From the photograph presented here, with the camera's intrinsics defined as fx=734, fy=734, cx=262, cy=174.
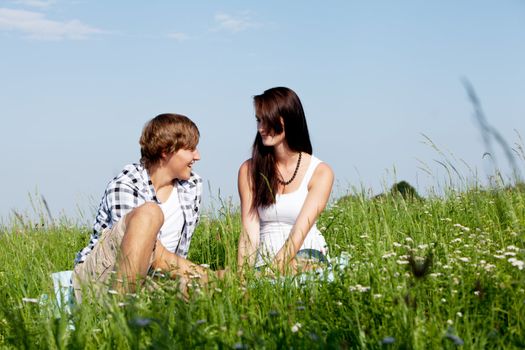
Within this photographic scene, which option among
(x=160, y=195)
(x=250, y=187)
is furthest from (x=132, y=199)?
(x=250, y=187)

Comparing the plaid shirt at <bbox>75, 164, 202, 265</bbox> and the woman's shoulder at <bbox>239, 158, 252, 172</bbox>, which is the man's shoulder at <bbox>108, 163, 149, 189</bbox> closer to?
the plaid shirt at <bbox>75, 164, 202, 265</bbox>

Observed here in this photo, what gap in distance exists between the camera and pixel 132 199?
215 inches

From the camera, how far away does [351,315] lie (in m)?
3.67

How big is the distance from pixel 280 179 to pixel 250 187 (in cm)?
25

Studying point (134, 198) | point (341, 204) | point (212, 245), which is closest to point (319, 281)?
point (134, 198)

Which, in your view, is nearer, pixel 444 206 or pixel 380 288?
pixel 380 288

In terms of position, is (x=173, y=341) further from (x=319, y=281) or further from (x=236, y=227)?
(x=236, y=227)

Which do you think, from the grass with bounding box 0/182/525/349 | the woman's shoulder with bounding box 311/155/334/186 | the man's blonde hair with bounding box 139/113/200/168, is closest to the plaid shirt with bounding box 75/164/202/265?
the man's blonde hair with bounding box 139/113/200/168

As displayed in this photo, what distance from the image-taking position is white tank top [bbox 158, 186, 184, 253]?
5.71 m

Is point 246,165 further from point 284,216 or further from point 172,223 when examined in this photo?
point 172,223

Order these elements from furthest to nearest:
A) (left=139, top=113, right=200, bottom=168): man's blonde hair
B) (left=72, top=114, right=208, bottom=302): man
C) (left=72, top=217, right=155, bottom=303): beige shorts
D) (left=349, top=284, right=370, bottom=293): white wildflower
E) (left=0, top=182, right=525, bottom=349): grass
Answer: (left=139, top=113, right=200, bottom=168): man's blonde hair → (left=72, top=114, right=208, bottom=302): man → (left=72, top=217, right=155, bottom=303): beige shorts → (left=349, top=284, right=370, bottom=293): white wildflower → (left=0, top=182, right=525, bottom=349): grass

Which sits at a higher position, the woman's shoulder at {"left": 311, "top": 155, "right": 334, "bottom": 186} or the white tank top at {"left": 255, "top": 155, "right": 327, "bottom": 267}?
the woman's shoulder at {"left": 311, "top": 155, "right": 334, "bottom": 186}

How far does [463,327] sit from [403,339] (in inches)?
18.8

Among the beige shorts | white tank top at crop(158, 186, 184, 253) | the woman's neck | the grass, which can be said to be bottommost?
the grass
